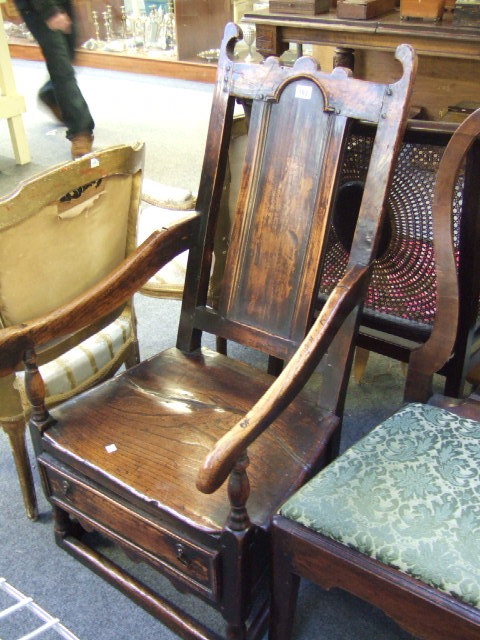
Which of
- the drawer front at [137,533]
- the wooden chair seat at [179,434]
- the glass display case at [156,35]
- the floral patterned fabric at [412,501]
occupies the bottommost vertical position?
the drawer front at [137,533]

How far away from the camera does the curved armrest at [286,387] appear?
0.91 metres

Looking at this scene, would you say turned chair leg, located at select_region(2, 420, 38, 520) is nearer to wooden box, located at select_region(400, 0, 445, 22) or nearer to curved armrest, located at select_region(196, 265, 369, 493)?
curved armrest, located at select_region(196, 265, 369, 493)

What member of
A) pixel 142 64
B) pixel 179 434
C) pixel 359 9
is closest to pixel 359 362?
pixel 179 434

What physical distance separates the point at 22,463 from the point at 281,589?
2.25ft

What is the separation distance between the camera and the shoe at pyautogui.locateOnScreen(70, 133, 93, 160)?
148 inches

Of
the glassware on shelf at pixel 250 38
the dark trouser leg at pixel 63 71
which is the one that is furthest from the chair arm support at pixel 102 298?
the glassware on shelf at pixel 250 38

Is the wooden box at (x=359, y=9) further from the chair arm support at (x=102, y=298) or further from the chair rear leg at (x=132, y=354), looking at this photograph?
the chair rear leg at (x=132, y=354)

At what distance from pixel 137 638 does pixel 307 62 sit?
3.79ft

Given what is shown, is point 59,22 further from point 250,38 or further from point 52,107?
point 250,38

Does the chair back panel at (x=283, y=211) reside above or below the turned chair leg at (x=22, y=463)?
above

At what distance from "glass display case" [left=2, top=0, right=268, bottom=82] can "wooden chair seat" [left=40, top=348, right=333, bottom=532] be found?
3.67 meters

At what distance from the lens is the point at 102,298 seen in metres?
1.30

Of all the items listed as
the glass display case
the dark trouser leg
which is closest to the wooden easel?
the dark trouser leg

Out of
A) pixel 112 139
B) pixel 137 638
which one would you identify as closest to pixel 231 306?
pixel 137 638
